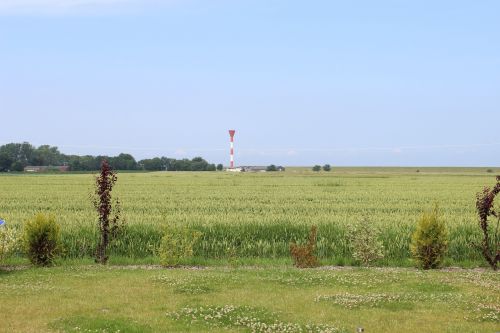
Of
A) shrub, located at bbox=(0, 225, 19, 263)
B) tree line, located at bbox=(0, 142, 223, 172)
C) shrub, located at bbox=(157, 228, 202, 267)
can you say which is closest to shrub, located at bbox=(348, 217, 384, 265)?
shrub, located at bbox=(157, 228, 202, 267)

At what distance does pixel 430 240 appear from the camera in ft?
56.0

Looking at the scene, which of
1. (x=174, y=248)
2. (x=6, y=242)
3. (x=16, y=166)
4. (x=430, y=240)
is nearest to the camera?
(x=430, y=240)

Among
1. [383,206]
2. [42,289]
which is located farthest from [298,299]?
[383,206]

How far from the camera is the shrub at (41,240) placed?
17.2 metres

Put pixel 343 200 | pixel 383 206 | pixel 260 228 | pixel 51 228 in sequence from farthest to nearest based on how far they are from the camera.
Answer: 1. pixel 343 200
2. pixel 383 206
3. pixel 260 228
4. pixel 51 228

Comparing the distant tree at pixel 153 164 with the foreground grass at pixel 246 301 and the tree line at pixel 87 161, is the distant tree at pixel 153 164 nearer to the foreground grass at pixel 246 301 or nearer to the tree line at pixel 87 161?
the tree line at pixel 87 161

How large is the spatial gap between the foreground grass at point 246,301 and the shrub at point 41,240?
3.46 ft

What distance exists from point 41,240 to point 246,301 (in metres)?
8.47

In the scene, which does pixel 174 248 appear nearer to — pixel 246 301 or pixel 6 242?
pixel 6 242

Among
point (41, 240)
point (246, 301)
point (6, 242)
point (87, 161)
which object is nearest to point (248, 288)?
point (246, 301)

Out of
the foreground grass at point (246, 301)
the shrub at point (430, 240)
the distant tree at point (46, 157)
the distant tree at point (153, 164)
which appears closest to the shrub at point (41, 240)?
the foreground grass at point (246, 301)

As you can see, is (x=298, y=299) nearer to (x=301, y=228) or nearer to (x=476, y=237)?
(x=301, y=228)

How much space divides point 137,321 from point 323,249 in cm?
1208

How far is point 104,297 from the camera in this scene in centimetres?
1254
